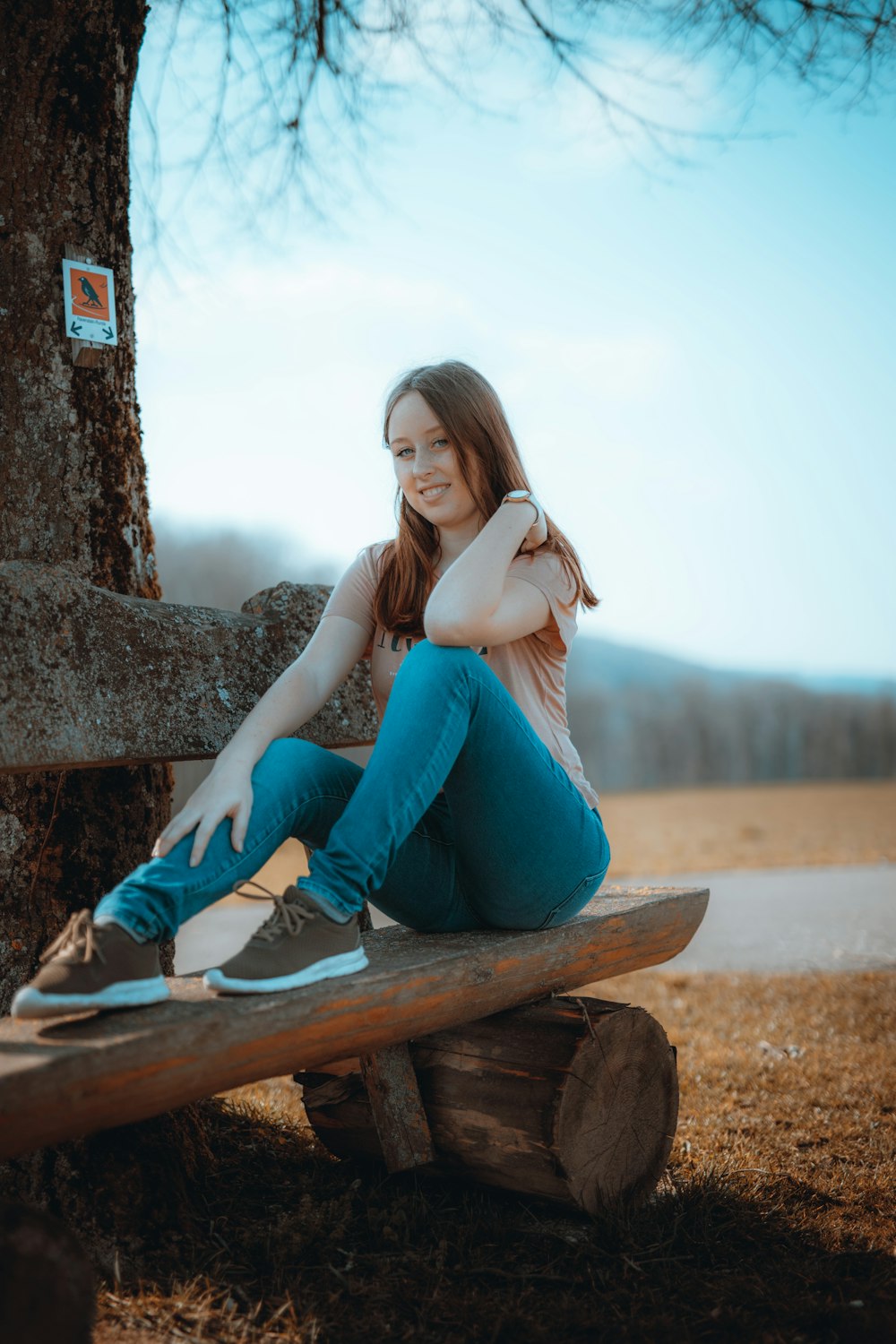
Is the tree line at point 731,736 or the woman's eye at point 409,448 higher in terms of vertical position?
the woman's eye at point 409,448

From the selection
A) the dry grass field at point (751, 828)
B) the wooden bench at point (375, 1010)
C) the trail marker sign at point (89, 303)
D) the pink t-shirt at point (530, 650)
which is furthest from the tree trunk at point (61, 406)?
the dry grass field at point (751, 828)

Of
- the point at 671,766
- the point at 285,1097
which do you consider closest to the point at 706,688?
the point at 671,766

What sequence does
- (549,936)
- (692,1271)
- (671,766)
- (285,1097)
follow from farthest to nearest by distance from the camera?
(671,766) → (285,1097) → (549,936) → (692,1271)

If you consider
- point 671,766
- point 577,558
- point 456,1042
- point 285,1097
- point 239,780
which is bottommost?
point 671,766

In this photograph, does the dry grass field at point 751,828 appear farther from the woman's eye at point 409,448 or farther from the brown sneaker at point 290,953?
the brown sneaker at point 290,953

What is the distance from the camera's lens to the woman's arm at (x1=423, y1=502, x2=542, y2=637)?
2.15m

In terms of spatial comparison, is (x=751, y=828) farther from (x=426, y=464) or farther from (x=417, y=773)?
(x=417, y=773)

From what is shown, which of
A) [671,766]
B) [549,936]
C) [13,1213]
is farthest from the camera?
[671,766]

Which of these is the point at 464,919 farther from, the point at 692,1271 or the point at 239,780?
the point at 692,1271

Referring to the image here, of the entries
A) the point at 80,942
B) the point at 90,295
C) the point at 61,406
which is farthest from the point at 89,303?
the point at 80,942

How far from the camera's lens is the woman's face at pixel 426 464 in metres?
2.47

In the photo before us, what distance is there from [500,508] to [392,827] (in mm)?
799

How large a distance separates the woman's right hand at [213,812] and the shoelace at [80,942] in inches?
7.0

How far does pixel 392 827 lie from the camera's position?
6.33 feet
